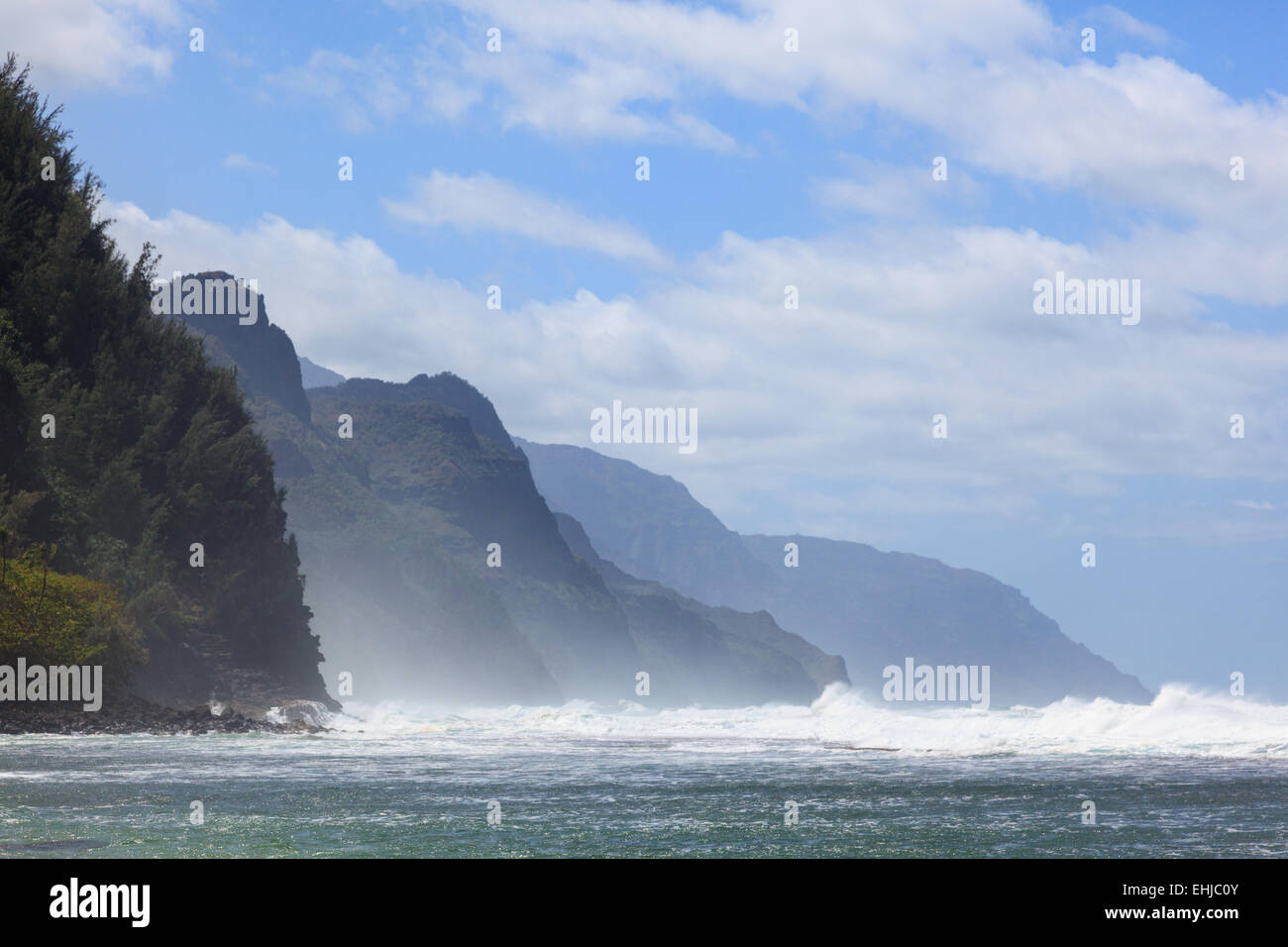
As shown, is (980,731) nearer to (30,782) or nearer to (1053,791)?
(1053,791)

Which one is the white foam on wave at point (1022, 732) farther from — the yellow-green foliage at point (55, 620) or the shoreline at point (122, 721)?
the yellow-green foliage at point (55, 620)

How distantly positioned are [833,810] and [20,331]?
57499mm

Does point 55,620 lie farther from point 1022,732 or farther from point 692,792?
point 1022,732

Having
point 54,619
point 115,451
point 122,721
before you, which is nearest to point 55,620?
point 54,619

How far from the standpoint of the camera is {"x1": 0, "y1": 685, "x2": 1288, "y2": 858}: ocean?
710 inches

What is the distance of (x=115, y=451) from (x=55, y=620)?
19.1m

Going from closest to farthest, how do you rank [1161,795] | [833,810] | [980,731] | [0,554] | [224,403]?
[833,810] < [1161,795] < [980,731] < [0,554] < [224,403]

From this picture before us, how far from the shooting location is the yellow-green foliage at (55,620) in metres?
50.9

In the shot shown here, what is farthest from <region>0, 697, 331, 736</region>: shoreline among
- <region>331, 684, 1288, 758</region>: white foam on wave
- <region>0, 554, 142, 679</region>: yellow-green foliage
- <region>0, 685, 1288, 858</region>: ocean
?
<region>331, 684, 1288, 758</region>: white foam on wave

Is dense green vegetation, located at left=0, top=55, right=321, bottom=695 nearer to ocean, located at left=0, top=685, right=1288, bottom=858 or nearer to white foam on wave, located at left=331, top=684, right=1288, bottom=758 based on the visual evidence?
white foam on wave, located at left=331, top=684, right=1288, bottom=758

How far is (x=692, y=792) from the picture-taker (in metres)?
27.4
